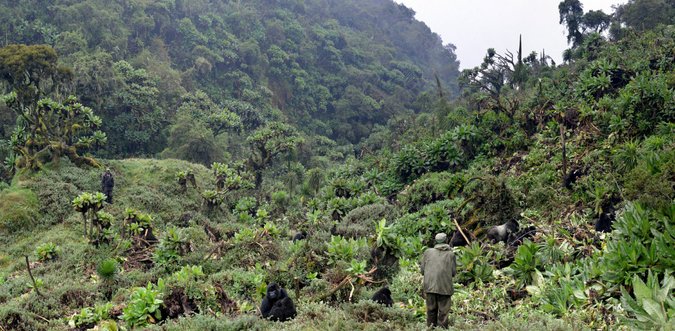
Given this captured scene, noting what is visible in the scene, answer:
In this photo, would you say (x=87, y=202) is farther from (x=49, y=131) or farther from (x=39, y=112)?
(x=49, y=131)

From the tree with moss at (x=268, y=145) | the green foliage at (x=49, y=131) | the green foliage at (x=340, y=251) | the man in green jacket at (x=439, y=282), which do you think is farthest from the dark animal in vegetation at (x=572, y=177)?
the green foliage at (x=49, y=131)

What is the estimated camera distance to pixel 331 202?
1592 centimetres

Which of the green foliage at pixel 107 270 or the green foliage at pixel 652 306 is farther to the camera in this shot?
the green foliage at pixel 107 270

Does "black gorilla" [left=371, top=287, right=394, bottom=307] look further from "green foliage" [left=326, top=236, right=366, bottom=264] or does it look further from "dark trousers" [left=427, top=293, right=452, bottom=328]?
"green foliage" [left=326, top=236, right=366, bottom=264]

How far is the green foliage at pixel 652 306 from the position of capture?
4512mm

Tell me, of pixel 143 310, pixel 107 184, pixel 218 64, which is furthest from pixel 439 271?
pixel 218 64

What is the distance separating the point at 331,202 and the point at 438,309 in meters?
9.80

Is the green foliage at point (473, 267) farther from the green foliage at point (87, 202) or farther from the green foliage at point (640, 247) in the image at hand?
the green foliage at point (87, 202)

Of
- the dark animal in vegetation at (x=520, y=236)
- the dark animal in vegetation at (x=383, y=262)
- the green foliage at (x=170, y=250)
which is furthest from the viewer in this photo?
the green foliage at (x=170, y=250)

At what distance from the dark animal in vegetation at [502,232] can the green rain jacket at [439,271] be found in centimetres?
383

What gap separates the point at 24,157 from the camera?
704 inches

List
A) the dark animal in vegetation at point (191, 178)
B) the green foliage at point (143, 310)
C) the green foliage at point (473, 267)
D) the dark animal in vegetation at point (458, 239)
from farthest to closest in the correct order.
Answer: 1. the dark animal in vegetation at point (191, 178)
2. the dark animal in vegetation at point (458, 239)
3. the green foliage at point (473, 267)
4. the green foliage at point (143, 310)

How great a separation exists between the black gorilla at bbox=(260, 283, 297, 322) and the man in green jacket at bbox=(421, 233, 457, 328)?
6.71 feet

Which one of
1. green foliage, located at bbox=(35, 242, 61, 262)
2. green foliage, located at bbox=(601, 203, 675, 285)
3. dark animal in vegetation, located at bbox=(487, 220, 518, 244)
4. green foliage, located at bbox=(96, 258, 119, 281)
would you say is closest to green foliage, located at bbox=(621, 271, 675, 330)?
green foliage, located at bbox=(601, 203, 675, 285)
